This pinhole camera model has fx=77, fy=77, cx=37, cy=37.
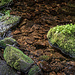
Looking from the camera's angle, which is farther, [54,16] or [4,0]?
[4,0]

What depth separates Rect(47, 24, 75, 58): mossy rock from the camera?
2.99 m

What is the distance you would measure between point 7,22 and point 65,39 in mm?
3199

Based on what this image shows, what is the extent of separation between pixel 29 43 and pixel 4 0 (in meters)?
3.37

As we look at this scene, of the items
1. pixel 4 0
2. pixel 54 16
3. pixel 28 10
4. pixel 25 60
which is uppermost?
pixel 4 0

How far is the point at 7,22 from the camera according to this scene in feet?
14.1

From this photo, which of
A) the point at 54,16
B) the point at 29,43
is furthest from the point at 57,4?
the point at 29,43

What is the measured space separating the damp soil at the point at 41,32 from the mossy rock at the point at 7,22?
0.92ft

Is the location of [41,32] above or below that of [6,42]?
above

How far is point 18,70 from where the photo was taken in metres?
2.62

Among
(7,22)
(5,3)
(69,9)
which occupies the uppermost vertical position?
(5,3)

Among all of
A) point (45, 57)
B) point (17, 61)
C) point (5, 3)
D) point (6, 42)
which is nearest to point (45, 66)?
point (45, 57)

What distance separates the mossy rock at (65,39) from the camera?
2.99 metres

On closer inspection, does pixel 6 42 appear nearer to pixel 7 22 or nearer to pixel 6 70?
pixel 6 70

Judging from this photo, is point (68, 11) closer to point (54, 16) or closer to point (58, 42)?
point (54, 16)
